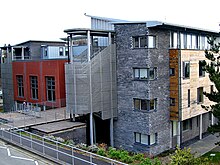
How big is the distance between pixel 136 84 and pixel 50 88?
12.1 metres

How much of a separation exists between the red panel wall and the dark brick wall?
842 cm

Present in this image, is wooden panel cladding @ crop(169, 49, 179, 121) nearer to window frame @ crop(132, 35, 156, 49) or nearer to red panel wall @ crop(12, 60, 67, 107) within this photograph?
window frame @ crop(132, 35, 156, 49)

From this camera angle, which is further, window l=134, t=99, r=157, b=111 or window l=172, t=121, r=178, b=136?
window l=172, t=121, r=178, b=136

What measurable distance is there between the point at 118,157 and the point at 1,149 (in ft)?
24.3

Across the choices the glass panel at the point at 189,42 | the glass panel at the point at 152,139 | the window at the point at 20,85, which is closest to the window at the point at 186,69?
the glass panel at the point at 189,42

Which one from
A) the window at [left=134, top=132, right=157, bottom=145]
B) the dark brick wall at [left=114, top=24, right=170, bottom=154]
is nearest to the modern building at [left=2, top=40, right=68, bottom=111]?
the dark brick wall at [left=114, top=24, right=170, bottom=154]

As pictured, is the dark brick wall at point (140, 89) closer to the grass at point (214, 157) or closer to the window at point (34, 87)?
the grass at point (214, 157)

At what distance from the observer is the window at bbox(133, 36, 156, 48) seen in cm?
2305

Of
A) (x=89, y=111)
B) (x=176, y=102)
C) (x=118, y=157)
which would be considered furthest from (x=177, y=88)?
(x=118, y=157)

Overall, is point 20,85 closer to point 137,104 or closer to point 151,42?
point 137,104

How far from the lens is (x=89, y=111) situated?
23.7 meters

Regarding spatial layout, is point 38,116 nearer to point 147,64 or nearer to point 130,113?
point 130,113

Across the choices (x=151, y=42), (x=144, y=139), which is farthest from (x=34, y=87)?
(x=151, y=42)

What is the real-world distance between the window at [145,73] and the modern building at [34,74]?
10144 millimetres
